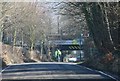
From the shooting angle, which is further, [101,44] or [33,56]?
[33,56]

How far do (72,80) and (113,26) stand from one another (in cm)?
1133

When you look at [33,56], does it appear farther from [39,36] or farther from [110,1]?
[110,1]

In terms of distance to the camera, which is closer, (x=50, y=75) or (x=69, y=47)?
(x=50, y=75)

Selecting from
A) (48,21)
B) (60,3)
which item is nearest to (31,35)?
(48,21)

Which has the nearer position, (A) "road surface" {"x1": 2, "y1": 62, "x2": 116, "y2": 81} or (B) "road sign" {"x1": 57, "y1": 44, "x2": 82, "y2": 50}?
(A) "road surface" {"x1": 2, "y1": 62, "x2": 116, "y2": 81}

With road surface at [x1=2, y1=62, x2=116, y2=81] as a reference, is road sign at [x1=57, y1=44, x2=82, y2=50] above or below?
above

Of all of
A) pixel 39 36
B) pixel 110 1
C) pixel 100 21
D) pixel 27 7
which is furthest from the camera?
pixel 39 36

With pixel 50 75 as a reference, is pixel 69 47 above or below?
above

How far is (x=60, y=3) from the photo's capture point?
126 feet

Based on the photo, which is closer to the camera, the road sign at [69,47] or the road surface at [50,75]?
the road surface at [50,75]

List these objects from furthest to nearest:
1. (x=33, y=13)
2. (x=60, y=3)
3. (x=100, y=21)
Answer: (x=33, y=13)
(x=60, y=3)
(x=100, y=21)

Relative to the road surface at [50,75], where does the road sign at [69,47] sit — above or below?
above

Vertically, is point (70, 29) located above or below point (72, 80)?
above

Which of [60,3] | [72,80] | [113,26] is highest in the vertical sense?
[60,3]
